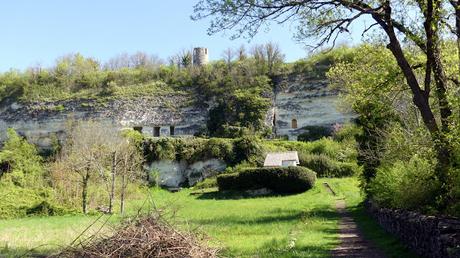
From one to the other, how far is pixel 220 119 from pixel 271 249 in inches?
2107

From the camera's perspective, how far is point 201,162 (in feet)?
174

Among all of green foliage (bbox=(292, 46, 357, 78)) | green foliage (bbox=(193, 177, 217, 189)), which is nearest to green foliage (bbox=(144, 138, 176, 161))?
green foliage (bbox=(193, 177, 217, 189))

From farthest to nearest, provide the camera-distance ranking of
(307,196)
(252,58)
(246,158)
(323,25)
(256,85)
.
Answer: (252,58), (256,85), (246,158), (307,196), (323,25)

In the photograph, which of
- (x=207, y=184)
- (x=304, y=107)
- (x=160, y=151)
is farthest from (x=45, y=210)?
(x=304, y=107)

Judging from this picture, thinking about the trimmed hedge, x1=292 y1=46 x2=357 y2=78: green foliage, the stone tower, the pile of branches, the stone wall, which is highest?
the stone tower

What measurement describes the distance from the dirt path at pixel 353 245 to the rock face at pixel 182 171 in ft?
106

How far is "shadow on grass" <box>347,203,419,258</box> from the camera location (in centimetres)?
1209

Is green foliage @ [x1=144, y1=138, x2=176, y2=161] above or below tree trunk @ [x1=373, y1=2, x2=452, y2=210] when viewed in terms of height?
below

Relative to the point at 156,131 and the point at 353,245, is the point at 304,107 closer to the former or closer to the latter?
the point at 156,131

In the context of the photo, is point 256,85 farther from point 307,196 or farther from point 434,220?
point 434,220

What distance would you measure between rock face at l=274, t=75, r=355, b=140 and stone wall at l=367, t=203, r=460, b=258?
49948 mm

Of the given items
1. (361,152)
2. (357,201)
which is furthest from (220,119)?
(361,152)

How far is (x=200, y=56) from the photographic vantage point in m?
82.7

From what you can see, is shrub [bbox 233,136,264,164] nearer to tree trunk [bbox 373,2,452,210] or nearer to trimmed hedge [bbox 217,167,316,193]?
trimmed hedge [bbox 217,167,316,193]
